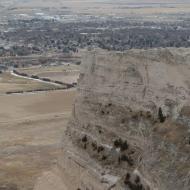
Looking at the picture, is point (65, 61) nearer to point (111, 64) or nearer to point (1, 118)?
point (1, 118)

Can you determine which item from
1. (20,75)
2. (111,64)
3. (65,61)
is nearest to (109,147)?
(111,64)

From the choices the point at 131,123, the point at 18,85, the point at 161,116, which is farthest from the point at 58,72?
the point at 161,116

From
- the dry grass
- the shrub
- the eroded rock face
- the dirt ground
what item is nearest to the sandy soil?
the dry grass

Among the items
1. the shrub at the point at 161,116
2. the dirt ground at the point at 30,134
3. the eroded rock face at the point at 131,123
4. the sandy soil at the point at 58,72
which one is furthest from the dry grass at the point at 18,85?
the shrub at the point at 161,116

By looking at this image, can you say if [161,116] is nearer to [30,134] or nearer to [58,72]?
[30,134]

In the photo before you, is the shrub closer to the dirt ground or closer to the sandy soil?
the dirt ground

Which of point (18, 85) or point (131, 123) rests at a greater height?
point (131, 123)
